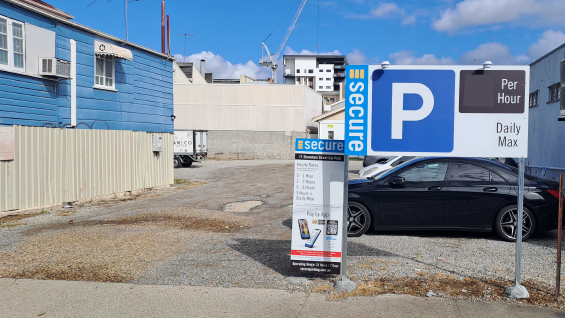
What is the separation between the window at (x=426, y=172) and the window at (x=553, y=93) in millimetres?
9503

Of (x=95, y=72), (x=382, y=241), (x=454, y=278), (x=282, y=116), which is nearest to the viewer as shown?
(x=454, y=278)

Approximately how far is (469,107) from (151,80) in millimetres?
16397

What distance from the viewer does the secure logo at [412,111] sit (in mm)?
5828

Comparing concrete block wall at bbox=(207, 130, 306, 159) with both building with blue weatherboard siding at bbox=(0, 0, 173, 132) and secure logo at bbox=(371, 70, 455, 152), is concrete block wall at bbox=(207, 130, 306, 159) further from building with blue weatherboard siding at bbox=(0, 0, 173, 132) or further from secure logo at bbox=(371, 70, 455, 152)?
secure logo at bbox=(371, 70, 455, 152)

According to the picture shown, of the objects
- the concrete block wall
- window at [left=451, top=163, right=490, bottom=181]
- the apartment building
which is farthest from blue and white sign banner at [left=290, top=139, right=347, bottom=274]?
the apartment building

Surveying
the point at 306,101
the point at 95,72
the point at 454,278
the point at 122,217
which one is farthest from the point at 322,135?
the point at 454,278

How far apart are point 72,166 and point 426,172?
367 inches

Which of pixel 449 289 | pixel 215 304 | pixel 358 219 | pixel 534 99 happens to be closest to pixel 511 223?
pixel 358 219

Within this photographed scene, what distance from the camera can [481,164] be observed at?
8797 mm

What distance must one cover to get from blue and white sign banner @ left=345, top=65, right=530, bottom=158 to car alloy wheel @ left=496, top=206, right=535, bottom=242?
2.99m

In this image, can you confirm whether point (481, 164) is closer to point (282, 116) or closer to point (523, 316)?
point (523, 316)

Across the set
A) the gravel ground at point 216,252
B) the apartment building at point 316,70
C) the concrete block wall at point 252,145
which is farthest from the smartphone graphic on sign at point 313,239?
the apartment building at point 316,70

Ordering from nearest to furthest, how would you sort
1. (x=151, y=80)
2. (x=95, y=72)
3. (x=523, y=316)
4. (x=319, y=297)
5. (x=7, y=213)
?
(x=523, y=316) < (x=319, y=297) < (x=7, y=213) < (x=95, y=72) < (x=151, y=80)

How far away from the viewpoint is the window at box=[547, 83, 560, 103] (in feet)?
52.2
